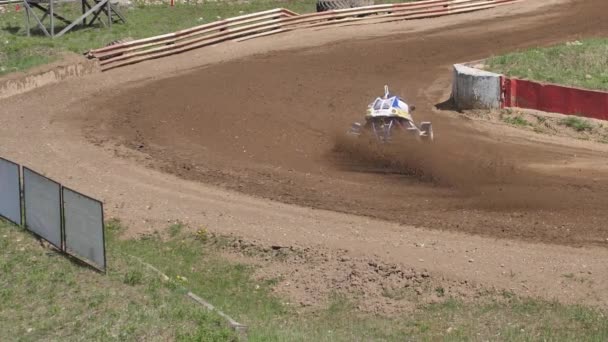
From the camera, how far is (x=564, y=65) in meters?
22.6

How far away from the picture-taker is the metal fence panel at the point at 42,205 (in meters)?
14.2

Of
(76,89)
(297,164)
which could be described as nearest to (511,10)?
(76,89)

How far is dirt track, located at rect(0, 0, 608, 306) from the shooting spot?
558 inches

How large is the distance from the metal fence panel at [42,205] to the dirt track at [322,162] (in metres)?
1.50

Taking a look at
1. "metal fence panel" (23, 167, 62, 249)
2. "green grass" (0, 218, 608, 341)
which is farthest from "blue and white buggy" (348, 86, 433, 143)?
"metal fence panel" (23, 167, 62, 249)

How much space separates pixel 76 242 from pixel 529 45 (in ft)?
58.3

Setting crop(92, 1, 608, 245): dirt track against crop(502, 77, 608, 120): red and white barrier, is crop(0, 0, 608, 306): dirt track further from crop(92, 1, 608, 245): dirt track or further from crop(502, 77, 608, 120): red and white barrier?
crop(502, 77, 608, 120): red and white barrier

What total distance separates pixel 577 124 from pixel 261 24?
14.4m

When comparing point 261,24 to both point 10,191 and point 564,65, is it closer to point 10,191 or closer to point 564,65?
point 564,65

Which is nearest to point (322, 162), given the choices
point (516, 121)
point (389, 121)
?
point (389, 121)

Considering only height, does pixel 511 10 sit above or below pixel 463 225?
above

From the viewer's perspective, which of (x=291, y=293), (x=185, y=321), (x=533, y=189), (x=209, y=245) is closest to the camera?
(x=185, y=321)

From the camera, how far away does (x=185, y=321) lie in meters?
11.8

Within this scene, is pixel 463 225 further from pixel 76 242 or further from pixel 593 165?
pixel 76 242
